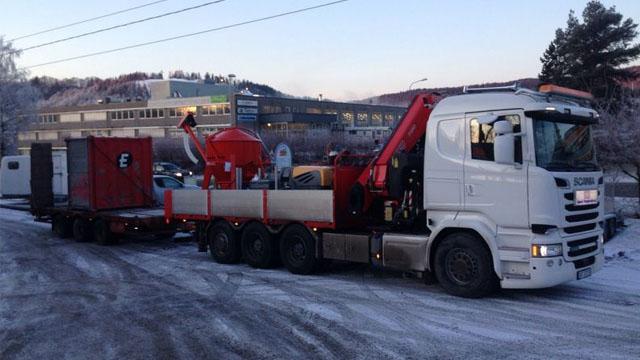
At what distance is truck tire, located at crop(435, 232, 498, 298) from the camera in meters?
8.85

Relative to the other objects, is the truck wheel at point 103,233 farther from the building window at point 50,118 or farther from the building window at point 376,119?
the building window at point 50,118

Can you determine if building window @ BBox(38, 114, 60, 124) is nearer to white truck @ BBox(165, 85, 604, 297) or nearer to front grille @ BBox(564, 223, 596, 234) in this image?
white truck @ BBox(165, 85, 604, 297)

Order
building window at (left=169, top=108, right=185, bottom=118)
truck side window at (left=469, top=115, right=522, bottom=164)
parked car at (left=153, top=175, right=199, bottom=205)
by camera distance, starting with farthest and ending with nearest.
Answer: building window at (left=169, top=108, right=185, bottom=118) < parked car at (left=153, top=175, right=199, bottom=205) < truck side window at (left=469, top=115, right=522, bottom=164)

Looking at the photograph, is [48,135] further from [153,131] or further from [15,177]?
[15,177]

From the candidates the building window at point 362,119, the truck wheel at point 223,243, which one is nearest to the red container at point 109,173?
the truck wheel at point 223,243

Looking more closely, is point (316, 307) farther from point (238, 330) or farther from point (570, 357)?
point (570, 357)

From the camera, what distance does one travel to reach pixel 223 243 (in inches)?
519

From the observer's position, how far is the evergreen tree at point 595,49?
39000 millimetres

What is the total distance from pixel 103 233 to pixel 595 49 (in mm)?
34738

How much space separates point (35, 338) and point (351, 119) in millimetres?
113426

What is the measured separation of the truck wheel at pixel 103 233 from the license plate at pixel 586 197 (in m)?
12.3

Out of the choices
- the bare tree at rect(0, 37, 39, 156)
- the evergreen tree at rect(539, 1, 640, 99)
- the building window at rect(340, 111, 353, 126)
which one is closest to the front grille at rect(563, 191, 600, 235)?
the evergreen tree at rect(539, 1, 640, 99)

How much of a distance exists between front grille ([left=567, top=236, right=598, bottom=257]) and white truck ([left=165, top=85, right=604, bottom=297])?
2 centimetres

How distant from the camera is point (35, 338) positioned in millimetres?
7676
